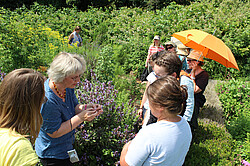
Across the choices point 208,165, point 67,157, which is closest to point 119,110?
point 67,157

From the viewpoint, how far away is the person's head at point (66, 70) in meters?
1.83

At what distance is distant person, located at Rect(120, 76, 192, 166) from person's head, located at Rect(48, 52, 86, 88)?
83 centimetres

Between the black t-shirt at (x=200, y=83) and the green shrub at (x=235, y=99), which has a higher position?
the black t-shirt at (x=200, y=83)

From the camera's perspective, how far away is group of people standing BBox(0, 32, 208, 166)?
3.80ft

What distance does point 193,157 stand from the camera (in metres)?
3.05

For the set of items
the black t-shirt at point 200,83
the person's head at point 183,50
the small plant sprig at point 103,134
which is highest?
the person's head at point 183,50

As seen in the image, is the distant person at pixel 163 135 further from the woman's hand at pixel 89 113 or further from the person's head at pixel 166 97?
the woman's hand at pixel 89 113

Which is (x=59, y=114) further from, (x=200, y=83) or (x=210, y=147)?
(x=210, y=147)

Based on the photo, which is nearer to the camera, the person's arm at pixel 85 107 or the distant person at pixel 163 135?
the distant person at pixel 163 135

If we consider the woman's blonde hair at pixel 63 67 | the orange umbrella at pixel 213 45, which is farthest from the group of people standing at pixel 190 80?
the woman's blonde hair at pixel 63 67

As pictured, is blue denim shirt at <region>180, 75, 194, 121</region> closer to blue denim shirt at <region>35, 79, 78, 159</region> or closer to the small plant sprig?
the small plant sprig

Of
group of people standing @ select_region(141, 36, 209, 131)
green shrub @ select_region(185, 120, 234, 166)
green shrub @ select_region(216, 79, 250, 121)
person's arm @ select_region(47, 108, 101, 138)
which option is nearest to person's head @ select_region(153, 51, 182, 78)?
group of people standing @ select_region(141, 36, 209, 131)

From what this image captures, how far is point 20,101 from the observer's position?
1201 millimetres

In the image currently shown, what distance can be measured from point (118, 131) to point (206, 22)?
6.16 metres
